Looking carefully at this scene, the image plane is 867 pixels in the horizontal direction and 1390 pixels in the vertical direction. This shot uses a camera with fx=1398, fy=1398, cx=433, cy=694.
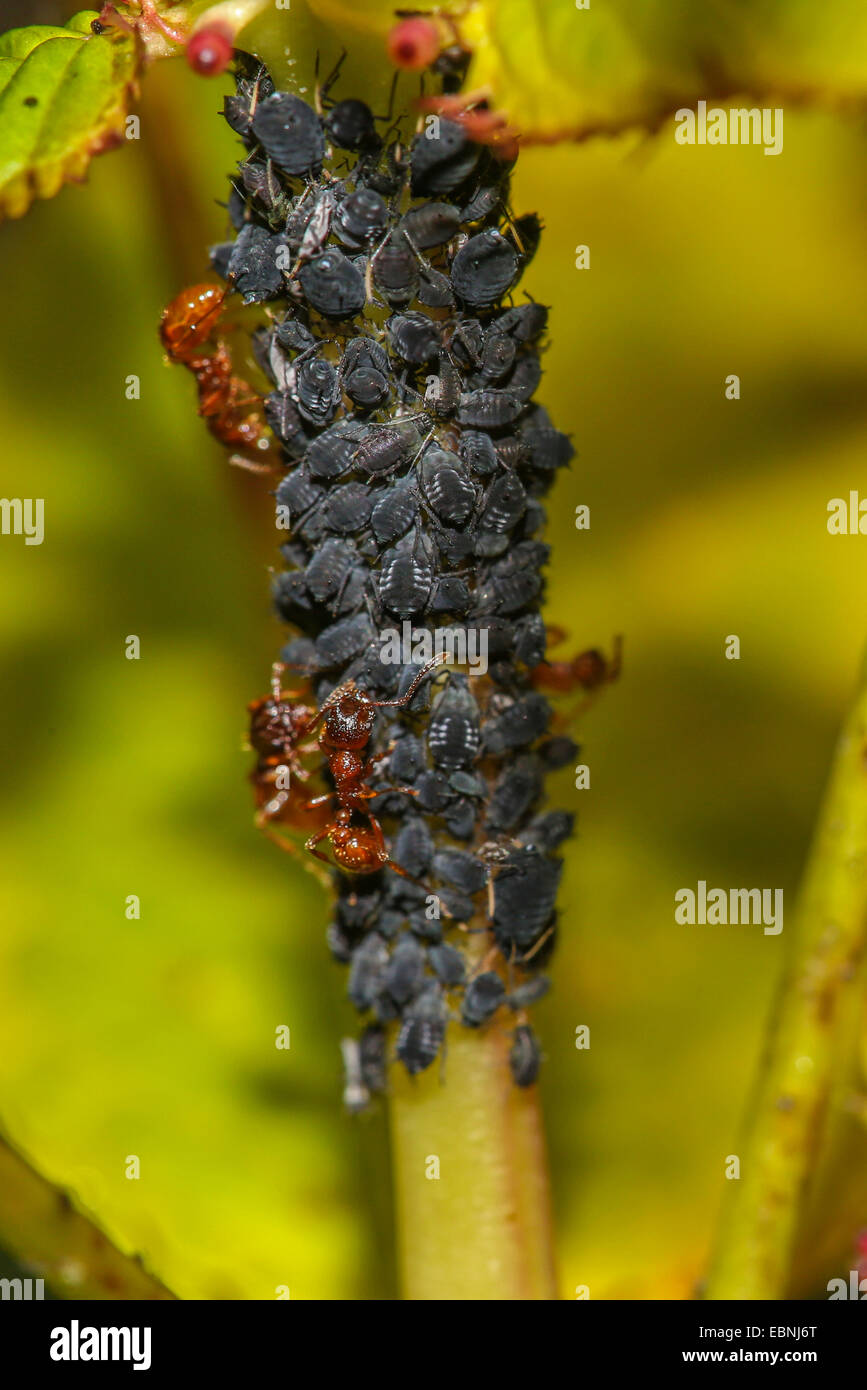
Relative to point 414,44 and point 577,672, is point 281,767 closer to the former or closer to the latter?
point 577,672

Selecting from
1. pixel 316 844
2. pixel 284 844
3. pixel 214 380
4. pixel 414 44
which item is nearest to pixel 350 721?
pixel 316 844

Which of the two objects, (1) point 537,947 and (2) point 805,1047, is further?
(1) point 537,947

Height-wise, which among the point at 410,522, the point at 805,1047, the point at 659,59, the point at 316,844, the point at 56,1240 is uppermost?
the point at 659,59

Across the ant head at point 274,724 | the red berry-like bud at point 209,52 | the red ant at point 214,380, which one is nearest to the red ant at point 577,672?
the ant head at point 274,724

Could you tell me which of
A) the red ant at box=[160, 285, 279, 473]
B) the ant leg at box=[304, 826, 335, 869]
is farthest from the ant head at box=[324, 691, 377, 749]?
the red ant at box=[160, 285, 279, 473]

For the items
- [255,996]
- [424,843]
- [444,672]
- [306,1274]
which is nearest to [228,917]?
[255,996]

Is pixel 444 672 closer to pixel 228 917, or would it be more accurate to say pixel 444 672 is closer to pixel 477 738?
pixel 477 738

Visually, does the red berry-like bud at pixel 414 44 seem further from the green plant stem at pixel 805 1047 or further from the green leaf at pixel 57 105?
the green plant stem at pixel 805 1047
